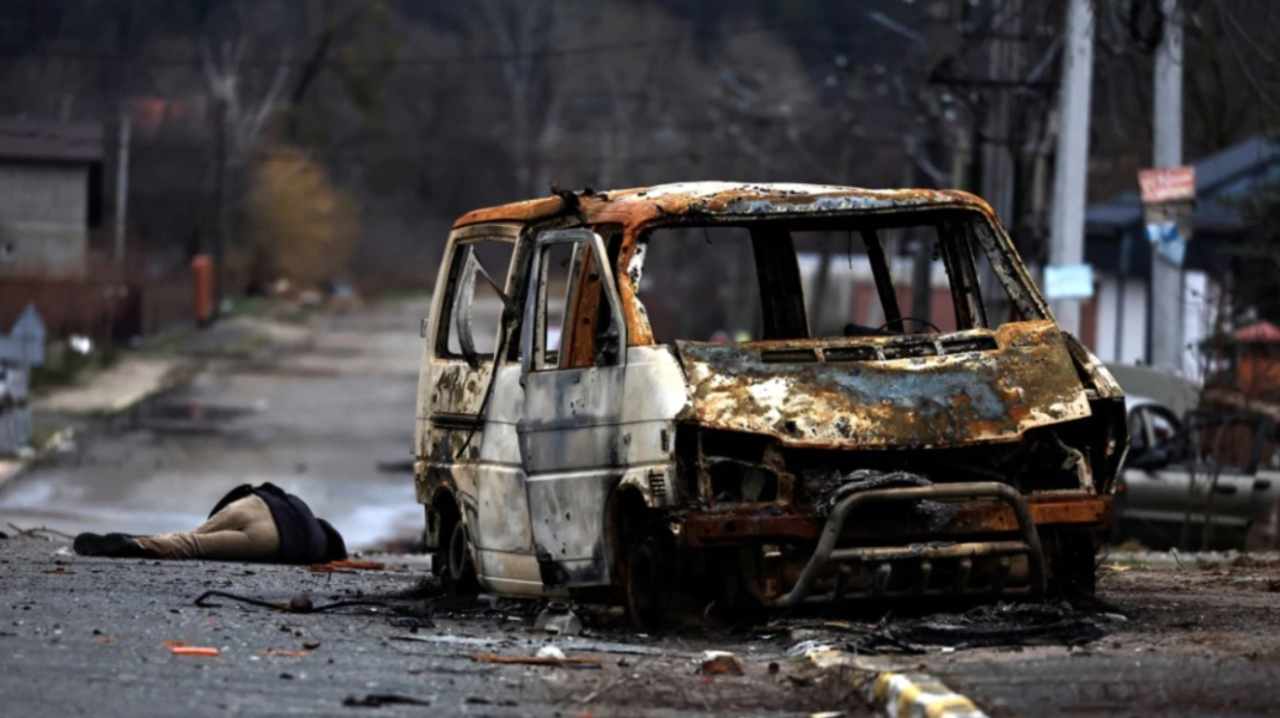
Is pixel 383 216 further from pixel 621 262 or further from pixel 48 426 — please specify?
pixel 621 262

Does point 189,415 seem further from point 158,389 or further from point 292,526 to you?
point 292,526

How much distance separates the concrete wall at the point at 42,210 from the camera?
67.5 meters

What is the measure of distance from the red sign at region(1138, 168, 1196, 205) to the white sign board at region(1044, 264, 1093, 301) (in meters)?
1.06

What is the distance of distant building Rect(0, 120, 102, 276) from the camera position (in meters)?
66.8

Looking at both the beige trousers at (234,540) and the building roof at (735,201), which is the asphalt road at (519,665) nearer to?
the building roof at (735,201)

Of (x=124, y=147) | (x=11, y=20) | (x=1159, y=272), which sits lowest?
A: (x=1159, y=272)

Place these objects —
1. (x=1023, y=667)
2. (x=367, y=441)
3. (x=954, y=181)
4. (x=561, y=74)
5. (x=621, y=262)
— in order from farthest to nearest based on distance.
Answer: (x=561, y=74)
(x=367, y=441)
(x=954, y=181)
(x=621, y=262)
(x=1023, y=667)

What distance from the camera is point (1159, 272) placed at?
973 inches

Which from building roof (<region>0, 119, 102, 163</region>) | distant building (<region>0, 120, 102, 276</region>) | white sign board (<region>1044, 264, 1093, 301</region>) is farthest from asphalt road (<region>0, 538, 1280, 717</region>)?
distant building (<region>0, 120, 102, 276</region>)

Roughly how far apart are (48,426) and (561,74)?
68802mm

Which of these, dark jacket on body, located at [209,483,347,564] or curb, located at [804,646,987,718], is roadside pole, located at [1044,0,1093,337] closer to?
dark jacket on body, located at [209,483,347,564]

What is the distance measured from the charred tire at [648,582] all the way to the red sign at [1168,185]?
14.5 m

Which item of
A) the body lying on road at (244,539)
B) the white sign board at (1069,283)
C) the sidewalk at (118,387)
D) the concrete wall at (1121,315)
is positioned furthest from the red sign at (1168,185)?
the sidewalk at (118,387)

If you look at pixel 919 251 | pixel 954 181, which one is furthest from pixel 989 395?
pixel 919 251
